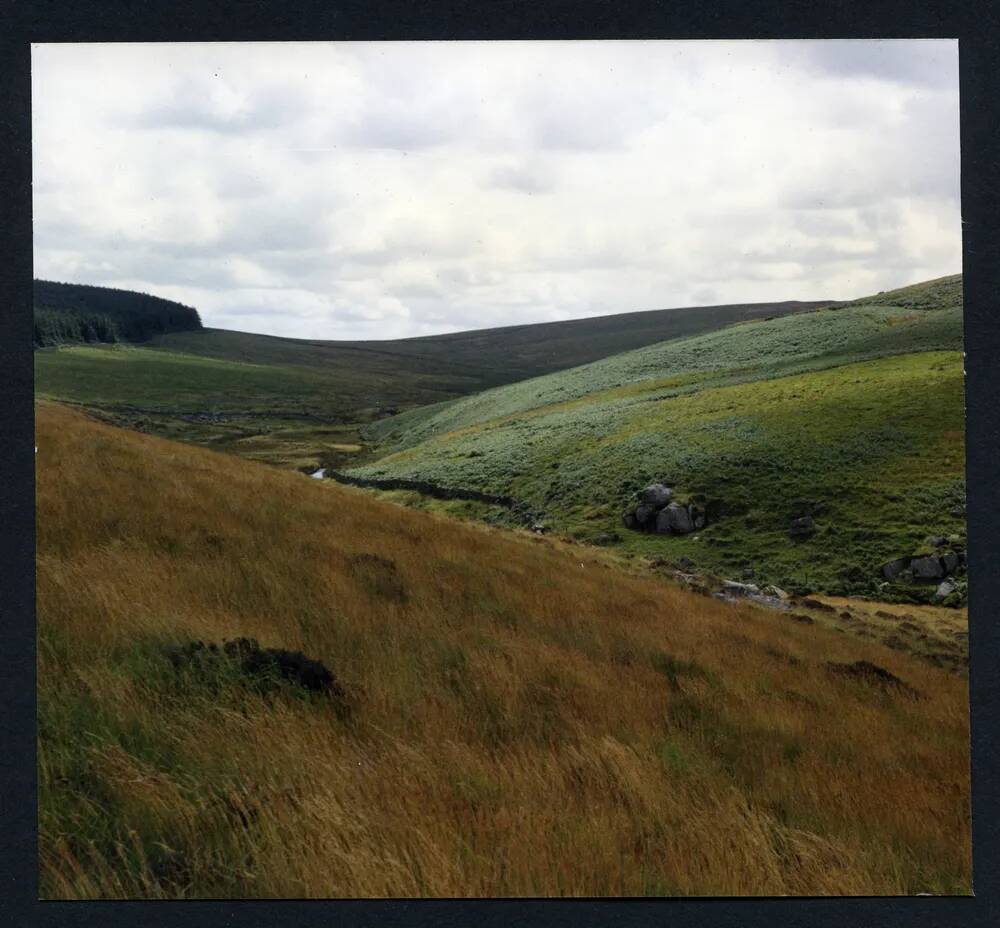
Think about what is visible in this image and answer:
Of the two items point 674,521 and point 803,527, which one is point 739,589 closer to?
point 803,527

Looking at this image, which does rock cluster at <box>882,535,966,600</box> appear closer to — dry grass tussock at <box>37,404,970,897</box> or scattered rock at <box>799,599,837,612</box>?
scattered rock at <box>799,599,837,612</box>

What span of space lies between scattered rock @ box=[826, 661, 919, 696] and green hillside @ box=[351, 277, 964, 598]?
3.26m

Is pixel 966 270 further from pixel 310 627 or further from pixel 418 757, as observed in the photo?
pixel 310 627

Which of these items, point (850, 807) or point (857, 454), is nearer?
point (850, 807)

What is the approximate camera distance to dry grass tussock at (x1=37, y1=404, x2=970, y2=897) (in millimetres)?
4195

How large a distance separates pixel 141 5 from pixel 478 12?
309 cm

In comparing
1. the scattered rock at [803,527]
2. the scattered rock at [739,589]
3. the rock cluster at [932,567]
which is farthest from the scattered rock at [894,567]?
the scattered rock at [739,589]

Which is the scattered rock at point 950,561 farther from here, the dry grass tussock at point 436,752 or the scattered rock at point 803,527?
the dry grass tussock at point 436,752

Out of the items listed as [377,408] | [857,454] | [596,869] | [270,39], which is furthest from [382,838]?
[377,408]

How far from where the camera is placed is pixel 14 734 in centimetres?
544

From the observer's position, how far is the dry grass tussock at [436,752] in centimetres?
420

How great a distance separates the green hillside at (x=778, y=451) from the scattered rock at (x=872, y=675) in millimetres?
3262

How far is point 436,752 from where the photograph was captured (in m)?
4.69

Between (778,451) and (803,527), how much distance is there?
5.92 meters
